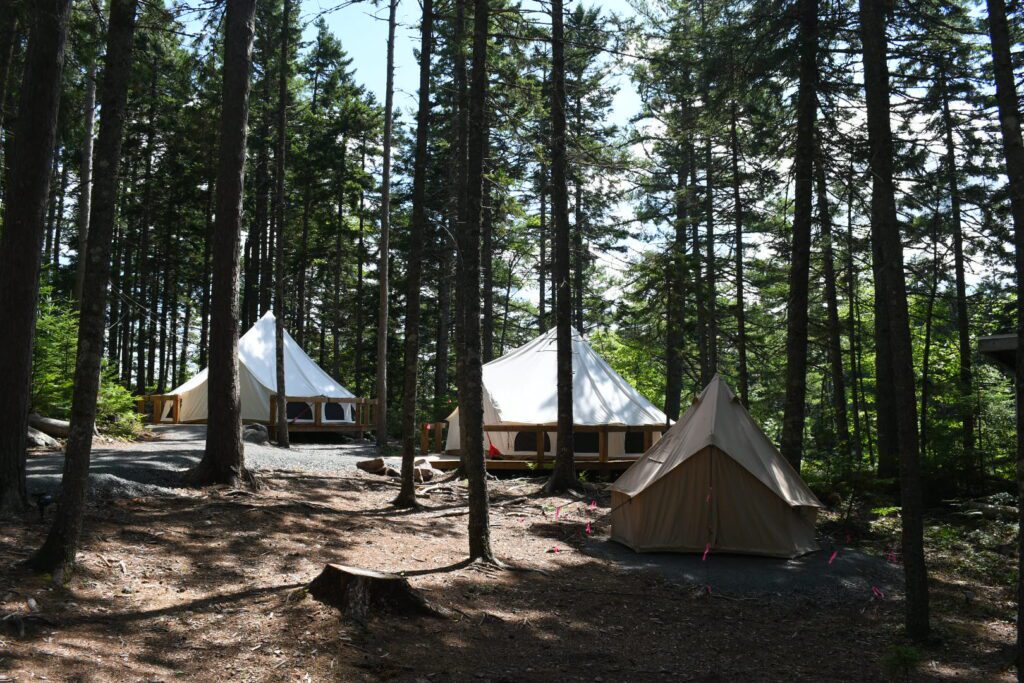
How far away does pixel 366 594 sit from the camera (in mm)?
5781

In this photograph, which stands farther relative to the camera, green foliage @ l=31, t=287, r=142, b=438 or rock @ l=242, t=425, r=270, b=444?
rock @ l=242, t=425, r=270, b=444

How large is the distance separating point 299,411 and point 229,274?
40.2 feet

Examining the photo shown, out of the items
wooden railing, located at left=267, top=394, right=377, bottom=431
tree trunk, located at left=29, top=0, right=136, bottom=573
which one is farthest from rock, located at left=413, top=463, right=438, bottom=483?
tree trunk, located at left=29, top=0, right=136, bottom=573

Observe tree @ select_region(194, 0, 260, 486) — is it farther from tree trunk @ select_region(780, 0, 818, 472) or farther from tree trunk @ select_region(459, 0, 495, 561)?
tree trunk @ select_region(780, 0, 818, 472)

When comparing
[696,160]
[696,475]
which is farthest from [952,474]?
[696,160]

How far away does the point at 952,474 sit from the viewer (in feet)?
39.5

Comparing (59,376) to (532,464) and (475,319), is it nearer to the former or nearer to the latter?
(532,464)

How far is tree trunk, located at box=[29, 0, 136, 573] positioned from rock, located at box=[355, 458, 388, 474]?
8.56 m

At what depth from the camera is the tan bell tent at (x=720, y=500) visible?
9156mm

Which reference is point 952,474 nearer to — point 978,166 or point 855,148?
point 855,148

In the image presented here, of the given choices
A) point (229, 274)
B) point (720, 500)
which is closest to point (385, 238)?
point (229, 274)

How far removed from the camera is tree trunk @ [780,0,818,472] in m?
11.6

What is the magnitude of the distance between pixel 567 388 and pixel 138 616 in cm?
881

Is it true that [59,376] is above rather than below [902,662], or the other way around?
above
